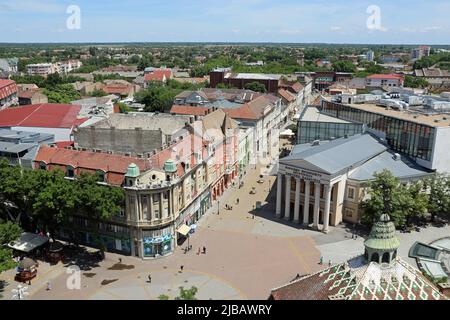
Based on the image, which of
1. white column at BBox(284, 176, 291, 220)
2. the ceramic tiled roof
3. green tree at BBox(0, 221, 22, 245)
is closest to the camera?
the ceramic tiled roof

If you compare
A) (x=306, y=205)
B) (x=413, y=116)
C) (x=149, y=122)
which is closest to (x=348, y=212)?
(x=306, y=205)

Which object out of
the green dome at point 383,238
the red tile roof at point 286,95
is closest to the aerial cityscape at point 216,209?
the green dome at point 383,238

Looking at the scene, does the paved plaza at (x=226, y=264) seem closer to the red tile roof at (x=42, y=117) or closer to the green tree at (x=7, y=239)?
the green tree at (x=7, y=239)

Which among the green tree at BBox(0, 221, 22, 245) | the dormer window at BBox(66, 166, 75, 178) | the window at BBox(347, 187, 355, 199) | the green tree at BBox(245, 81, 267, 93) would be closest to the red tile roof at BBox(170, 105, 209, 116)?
the window at BBox(347, 187, 355, 199)

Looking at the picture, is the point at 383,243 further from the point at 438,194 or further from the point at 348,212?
the point at 438,194

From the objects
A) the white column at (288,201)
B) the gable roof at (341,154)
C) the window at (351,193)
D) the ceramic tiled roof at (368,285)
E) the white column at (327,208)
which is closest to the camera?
the ceramic tiled roof at (368,285)

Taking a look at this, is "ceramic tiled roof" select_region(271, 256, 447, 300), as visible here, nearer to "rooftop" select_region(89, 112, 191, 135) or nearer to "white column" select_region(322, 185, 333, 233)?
"white column" select_region(322, 185, 333, 233)
